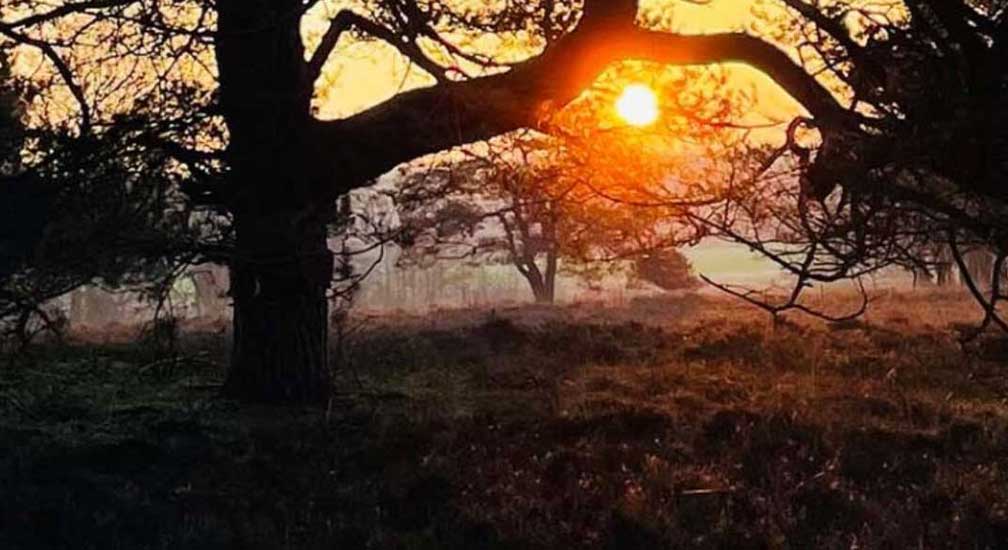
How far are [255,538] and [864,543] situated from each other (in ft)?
10.6

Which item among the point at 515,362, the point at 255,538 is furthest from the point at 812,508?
the point at 515,362

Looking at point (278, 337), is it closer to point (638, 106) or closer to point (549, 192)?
point (549, 192)

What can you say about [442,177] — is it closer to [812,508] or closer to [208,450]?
[208,450]

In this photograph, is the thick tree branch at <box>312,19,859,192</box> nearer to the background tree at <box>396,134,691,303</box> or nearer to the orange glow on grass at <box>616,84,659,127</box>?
the background tree at <box>396,134,691,303</box>

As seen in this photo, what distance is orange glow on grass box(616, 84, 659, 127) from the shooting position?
9.20 metres

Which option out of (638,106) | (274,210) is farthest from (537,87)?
(274,210)

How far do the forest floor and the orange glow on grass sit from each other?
2416 millimetres

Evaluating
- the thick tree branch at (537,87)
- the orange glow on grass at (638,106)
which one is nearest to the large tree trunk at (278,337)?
the thick tree branch at (537,87)

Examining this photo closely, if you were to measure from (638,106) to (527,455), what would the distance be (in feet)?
10.9

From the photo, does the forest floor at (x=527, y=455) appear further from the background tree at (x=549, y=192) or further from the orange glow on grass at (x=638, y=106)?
the orange glow on grass at (x=638, y=106)

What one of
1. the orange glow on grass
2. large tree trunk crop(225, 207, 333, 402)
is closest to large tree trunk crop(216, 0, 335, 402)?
large tree trunk crop(225, 207, 333, 402)

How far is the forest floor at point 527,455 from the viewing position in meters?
6.12

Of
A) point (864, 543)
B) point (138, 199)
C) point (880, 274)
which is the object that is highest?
point (138, 199)

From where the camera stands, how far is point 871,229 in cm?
507
